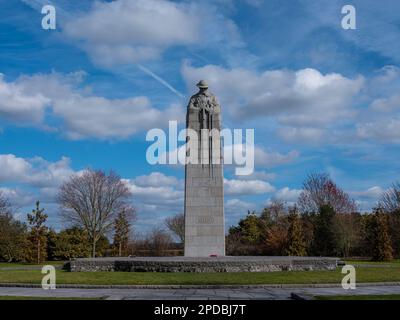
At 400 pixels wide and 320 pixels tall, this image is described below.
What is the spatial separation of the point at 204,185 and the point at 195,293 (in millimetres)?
13732

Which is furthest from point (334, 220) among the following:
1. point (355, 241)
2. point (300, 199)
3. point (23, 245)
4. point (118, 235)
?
point (23, 245)

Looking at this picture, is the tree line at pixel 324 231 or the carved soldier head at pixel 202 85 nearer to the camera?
the carved soldier head at pixel 202 85

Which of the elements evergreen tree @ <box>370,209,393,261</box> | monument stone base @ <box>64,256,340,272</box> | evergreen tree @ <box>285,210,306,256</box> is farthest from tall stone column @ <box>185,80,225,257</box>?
evergreen tree @ <box>370,209,393,261</box>

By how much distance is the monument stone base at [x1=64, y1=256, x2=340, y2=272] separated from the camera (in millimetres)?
23109

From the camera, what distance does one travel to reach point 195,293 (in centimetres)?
1548

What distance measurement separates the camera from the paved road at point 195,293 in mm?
14227

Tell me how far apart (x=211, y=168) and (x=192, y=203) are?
2.30 meters

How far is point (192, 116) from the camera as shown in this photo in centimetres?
2983

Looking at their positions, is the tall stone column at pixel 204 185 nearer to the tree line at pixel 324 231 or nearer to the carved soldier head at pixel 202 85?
the carved soldier head at pixel 202 85

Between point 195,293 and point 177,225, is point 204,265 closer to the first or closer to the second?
point 195,293

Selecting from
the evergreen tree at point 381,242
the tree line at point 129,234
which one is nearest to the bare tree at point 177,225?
the tree line at point 129,234

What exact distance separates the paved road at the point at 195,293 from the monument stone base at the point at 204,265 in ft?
21.3

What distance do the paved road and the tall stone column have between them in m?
11.9
